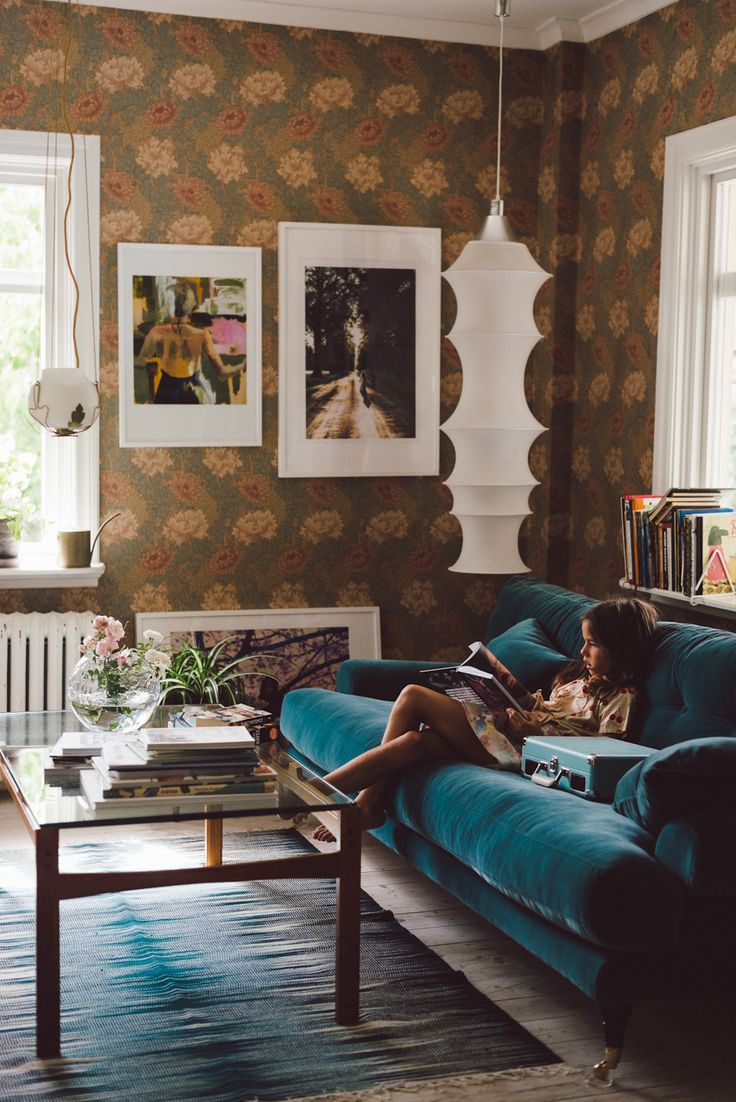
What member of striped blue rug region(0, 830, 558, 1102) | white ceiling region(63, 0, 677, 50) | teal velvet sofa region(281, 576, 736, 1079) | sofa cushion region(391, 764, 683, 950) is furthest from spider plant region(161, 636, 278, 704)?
white ceiling region(63, 0, 677, 50)

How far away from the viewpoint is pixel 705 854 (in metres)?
2.50

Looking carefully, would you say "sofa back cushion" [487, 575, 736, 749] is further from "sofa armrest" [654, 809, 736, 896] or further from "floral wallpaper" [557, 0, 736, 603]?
"floral wallpaper" [557, 0, 736, 603]

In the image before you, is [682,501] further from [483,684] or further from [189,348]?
[189,348]

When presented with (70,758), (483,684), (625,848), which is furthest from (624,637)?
(70,758)

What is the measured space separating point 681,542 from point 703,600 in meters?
0.21

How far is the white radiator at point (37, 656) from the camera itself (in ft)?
14.9

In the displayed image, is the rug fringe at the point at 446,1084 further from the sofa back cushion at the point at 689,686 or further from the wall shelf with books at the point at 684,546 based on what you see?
the wall shelf with books at the point at 684,546

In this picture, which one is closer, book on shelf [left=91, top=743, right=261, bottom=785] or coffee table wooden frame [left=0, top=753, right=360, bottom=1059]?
coffee table wooden frame [left=0, top=753, right=360, bottom=1059]

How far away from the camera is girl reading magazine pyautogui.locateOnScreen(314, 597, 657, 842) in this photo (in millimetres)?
3449

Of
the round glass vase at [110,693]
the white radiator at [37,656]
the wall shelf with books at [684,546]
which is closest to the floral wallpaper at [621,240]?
the wall shelf with books at [684,546]

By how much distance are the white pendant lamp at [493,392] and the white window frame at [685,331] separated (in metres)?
0.44

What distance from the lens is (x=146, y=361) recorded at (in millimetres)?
4711

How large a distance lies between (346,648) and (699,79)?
2411 millimetres

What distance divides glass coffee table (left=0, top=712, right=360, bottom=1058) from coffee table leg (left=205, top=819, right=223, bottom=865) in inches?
16.6
